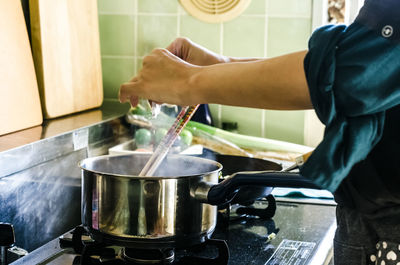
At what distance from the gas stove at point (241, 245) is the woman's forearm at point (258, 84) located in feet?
1.10

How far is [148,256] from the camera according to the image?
3.21 ft

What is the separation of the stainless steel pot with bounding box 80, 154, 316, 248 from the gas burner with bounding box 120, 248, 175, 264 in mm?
60

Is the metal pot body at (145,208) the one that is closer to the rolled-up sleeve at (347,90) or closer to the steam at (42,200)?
the rolled-up sleeve at (347,90)

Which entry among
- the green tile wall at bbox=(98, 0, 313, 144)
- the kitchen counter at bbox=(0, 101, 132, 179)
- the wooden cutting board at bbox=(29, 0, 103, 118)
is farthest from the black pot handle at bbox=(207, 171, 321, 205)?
the green tile wall at bbox=(98, 0, 313, 144)

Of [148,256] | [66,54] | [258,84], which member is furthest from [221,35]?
[258,84]

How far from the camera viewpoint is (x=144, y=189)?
895 mm

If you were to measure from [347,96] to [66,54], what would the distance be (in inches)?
50.7

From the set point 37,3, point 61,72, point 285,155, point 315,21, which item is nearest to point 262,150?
point 285,155

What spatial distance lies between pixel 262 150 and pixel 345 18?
631 mm

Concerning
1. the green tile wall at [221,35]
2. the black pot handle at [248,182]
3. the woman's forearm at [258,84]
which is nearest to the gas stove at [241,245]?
the black pot handle at [248,182]

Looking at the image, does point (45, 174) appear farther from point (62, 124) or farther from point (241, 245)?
point (241, 245)

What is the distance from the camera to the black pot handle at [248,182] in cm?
87

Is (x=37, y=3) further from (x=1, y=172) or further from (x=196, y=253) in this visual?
(x=196, y=253)

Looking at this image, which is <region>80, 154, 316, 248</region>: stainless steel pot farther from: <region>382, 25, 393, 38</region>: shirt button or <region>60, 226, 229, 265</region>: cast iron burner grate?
<region>382, 25, 393, 38</region>: shirt button
